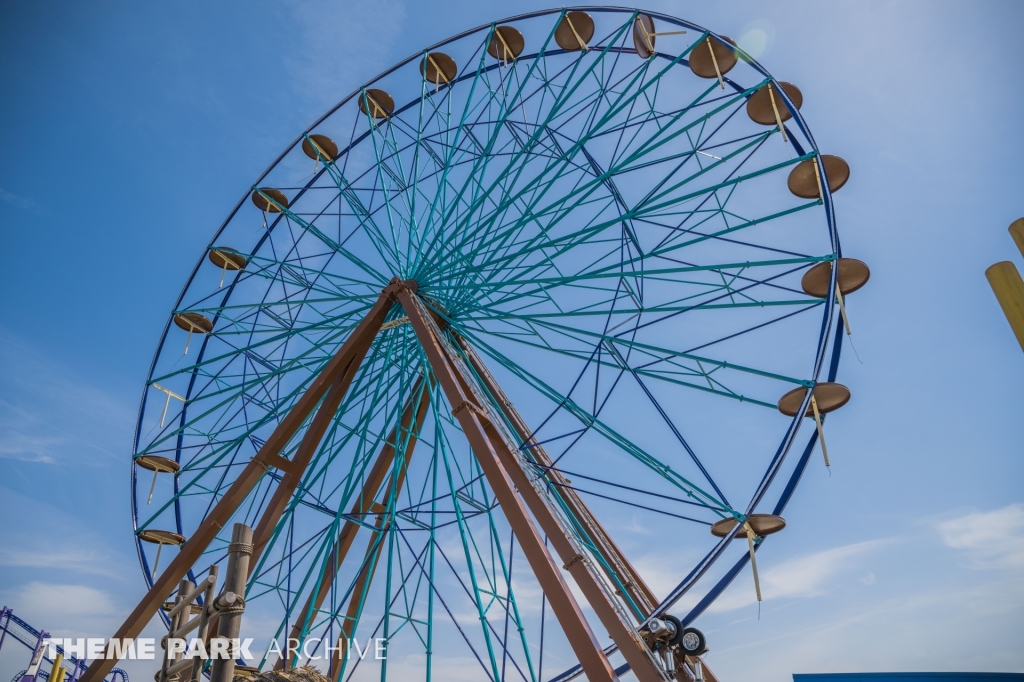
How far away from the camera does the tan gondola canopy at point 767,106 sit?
9992 millimetres

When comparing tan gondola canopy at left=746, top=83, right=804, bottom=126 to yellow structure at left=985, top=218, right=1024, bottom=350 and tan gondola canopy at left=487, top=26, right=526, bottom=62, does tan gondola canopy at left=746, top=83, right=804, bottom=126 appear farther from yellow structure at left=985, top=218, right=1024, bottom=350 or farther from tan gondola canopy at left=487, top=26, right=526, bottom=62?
yellow structure at left=985, top=218, right=1024, bottom=350

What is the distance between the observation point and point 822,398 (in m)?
8.59

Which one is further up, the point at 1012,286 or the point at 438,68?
the point at 438,68

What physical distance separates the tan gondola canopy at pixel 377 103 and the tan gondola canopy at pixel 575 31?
3.72 metres

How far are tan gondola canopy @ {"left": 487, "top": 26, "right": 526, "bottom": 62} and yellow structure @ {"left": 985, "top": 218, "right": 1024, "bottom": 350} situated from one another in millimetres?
10288

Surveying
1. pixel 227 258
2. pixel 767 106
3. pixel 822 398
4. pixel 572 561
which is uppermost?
pixel 227 258

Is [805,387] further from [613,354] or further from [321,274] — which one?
[321,274]

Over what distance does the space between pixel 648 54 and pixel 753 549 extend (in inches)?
298

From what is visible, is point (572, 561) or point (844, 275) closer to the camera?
point (572, 561)

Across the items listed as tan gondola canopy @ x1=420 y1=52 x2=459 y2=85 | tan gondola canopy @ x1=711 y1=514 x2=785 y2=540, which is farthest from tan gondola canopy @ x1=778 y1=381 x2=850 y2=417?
tan gondola canopy @ x1=420 y1=52 x2=459 y2=85

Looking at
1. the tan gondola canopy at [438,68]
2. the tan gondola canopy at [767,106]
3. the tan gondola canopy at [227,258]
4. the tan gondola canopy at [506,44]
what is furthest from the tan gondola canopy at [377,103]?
the tan gondola canopy at [767,106]

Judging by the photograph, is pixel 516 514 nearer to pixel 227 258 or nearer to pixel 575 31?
pixel 575 31

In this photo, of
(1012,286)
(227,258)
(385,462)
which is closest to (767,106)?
(1012,286)

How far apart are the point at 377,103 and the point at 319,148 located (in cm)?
145
